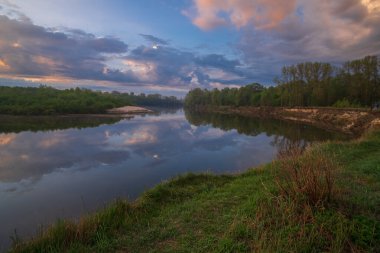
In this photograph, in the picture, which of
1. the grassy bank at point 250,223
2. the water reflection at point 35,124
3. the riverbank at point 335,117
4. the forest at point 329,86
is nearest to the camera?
the grassy bank at point 250,223

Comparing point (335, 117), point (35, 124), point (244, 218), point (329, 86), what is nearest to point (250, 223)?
point (244, 218)

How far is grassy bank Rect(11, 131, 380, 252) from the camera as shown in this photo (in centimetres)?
450

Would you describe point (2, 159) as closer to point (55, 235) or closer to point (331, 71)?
point (55, 235)

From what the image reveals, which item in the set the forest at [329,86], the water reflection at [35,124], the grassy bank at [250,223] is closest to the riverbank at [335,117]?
the forest at [329,86]

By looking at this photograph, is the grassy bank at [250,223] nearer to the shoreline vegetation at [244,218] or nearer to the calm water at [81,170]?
the shoreline vegetation at [244,218]

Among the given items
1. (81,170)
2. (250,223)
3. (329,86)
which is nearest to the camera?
(250,223)

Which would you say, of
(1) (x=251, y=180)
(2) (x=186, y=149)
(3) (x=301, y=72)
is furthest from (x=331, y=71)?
(1) (x=251, y=180)

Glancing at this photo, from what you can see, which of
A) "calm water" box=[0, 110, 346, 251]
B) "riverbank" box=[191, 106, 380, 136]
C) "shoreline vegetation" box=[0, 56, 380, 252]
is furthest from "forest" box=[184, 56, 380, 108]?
"shoreline vegetation" box=[0, 56, 380, 252]

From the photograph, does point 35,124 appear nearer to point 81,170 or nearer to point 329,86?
point 81,170

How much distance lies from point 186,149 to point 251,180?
42.0 feet

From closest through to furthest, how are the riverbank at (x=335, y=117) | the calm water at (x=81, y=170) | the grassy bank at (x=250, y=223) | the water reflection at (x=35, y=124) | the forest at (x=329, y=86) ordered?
the grassy bank at (x=250, y=223), the calm water at (x=81, y=170), the water reflection at (x=35, y=124), the riverbank at (x=335, y=117), the forest at (x=329, y=86)

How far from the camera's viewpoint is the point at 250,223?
5.29 meters

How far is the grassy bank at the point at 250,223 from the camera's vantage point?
4496 mm

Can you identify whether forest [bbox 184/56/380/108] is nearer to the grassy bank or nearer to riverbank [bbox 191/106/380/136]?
riverbank [bbox 191/106/380/136]
